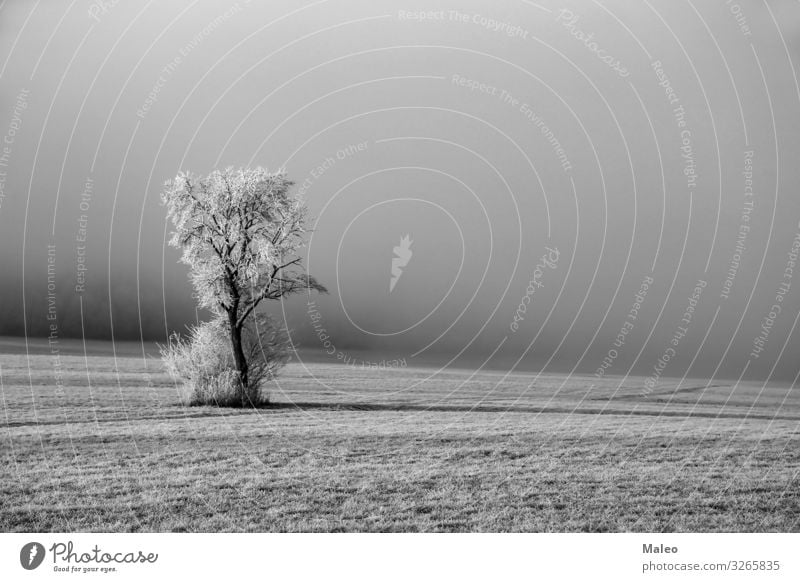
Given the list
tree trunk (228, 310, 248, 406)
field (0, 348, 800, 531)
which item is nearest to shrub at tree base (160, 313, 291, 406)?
tree trunk (228, 310, 248, 406)

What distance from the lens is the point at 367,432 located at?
25.0m

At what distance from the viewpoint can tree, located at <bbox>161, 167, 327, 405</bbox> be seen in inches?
1275

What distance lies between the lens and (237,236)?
32312 millimetres

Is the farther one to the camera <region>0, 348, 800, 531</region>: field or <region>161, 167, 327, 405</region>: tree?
<region>161, 167, 327, 405</region>: tree

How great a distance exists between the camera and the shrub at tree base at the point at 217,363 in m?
31.5

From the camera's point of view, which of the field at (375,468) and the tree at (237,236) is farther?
the tree at (237,236)

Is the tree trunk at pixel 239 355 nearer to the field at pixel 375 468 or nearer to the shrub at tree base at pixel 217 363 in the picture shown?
the shrub at tree base at pixel 217 363

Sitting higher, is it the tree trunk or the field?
the tree trunk

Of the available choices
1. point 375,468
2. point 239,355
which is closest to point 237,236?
point 239,355

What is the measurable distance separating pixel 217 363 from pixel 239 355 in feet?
3.55

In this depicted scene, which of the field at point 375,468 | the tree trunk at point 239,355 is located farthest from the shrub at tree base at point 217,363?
the field at point 375,468

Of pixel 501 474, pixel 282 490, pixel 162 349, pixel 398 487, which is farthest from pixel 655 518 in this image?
pixel 162 349

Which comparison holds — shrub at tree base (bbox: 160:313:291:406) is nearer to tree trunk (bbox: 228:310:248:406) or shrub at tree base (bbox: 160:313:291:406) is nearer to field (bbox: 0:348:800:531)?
tree trunk (bbox: 228:310:248:406)
